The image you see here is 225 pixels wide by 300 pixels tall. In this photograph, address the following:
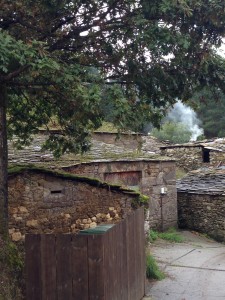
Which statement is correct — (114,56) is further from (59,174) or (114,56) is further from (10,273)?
(10,273)

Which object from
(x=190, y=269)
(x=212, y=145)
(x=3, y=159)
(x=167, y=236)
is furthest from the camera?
(x=212, y=145)

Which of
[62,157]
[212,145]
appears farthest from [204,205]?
[62,157]

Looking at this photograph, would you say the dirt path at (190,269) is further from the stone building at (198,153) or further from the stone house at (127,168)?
the stone building at (198,153)

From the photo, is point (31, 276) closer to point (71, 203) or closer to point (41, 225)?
point (41, 225)

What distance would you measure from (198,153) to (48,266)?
18.2 metres

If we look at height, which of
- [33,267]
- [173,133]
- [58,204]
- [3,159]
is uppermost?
[173,133]

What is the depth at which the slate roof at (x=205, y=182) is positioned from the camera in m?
18.0

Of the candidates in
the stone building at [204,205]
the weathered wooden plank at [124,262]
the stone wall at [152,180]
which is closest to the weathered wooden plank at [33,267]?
the weathered wooden plank at [124,262]

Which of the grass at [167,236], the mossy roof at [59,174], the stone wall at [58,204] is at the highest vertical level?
the mossy roof at [59,174]

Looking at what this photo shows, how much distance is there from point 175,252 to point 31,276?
8250 mm

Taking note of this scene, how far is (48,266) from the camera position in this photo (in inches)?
272

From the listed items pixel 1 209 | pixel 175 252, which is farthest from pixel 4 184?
pixel 175 252

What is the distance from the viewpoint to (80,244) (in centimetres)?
677

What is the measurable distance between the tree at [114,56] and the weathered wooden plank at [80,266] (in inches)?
51.7
